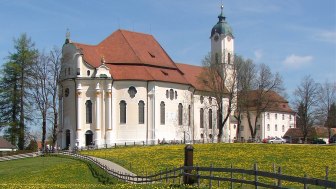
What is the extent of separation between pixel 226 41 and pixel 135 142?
114 feet

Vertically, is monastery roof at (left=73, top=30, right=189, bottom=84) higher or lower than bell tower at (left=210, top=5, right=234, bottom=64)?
lower

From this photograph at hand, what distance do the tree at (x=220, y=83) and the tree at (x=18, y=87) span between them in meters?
27.5

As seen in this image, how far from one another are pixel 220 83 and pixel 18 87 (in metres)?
31.7

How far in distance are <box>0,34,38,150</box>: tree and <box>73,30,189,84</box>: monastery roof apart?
7.75 metres

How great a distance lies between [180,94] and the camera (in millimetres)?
82812

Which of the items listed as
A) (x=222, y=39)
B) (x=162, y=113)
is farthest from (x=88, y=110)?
(x=222, y=39)

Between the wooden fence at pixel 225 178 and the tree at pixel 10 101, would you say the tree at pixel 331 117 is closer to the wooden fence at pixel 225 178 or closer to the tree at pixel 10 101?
the tree at pixel 10 101

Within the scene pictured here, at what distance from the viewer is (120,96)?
250 ft

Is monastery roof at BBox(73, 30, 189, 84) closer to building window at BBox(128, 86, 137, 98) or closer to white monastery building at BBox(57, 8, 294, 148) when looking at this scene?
white monastery building at BBox(57, 8, 294, 148)

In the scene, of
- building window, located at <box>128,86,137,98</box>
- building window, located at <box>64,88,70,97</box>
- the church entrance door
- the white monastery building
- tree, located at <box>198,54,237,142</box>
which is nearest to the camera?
the church entrance door

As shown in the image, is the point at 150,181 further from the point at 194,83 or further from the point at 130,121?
the point at 194,83

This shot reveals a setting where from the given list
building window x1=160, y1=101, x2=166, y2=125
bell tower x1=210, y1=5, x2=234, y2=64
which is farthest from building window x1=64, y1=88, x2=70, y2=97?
bell tower x1=210, y1=5, x2=234, y2=64

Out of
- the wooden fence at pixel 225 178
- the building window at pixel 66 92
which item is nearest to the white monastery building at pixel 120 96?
the building window at pixel 66 92

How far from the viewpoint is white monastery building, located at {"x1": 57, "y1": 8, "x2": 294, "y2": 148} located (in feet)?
245
